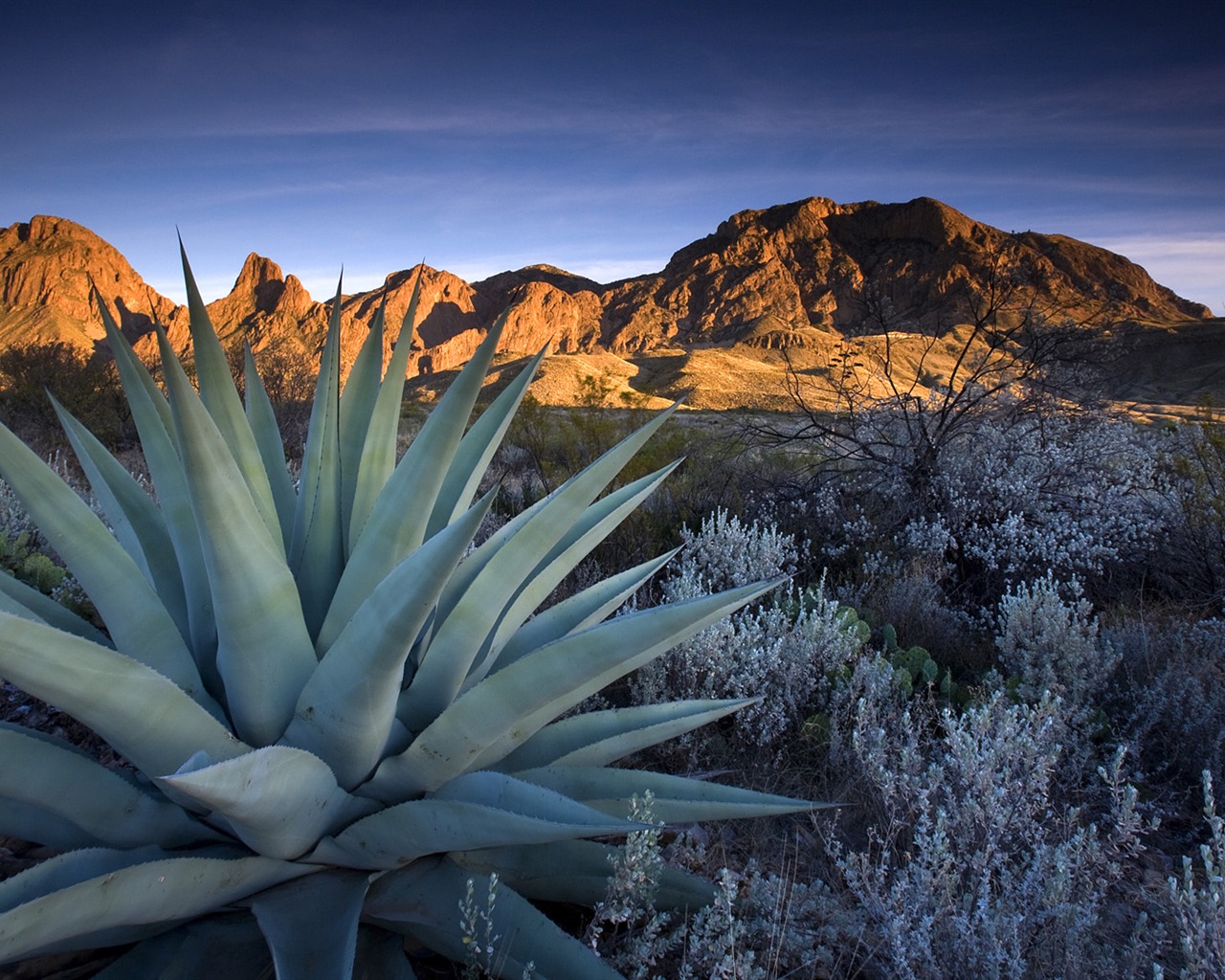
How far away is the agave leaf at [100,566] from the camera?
1.31 metres

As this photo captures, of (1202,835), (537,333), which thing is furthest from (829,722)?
(537,333)

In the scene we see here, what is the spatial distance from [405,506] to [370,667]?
1.21 ft

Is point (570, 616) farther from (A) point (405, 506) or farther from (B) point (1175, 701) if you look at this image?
(B) point (1175, 701)

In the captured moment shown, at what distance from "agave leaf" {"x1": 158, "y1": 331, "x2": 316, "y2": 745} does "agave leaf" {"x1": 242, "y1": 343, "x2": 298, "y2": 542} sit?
63 centimetres

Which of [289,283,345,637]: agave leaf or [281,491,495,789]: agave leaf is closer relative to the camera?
[281,491,495,789]: agave leaf

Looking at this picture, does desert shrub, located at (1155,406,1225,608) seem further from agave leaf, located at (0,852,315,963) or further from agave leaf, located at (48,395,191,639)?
agave leaf, located at (48,395,191,639)

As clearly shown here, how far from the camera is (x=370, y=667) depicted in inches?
47.4

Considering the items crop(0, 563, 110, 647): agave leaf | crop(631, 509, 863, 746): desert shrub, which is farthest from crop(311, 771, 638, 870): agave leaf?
crop(631, 509, 863, 746): desert shrub

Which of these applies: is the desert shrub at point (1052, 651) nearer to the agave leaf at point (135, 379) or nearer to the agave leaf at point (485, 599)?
the agave leaf at point (485, 599)

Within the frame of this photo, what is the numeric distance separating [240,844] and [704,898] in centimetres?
106

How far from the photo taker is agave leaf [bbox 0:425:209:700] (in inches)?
51.6

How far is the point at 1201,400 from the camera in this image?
6.05m

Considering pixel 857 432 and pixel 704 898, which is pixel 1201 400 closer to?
pixel 857 432

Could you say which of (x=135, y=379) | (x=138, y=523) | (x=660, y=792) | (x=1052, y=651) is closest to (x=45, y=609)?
(x=138, y=523)
